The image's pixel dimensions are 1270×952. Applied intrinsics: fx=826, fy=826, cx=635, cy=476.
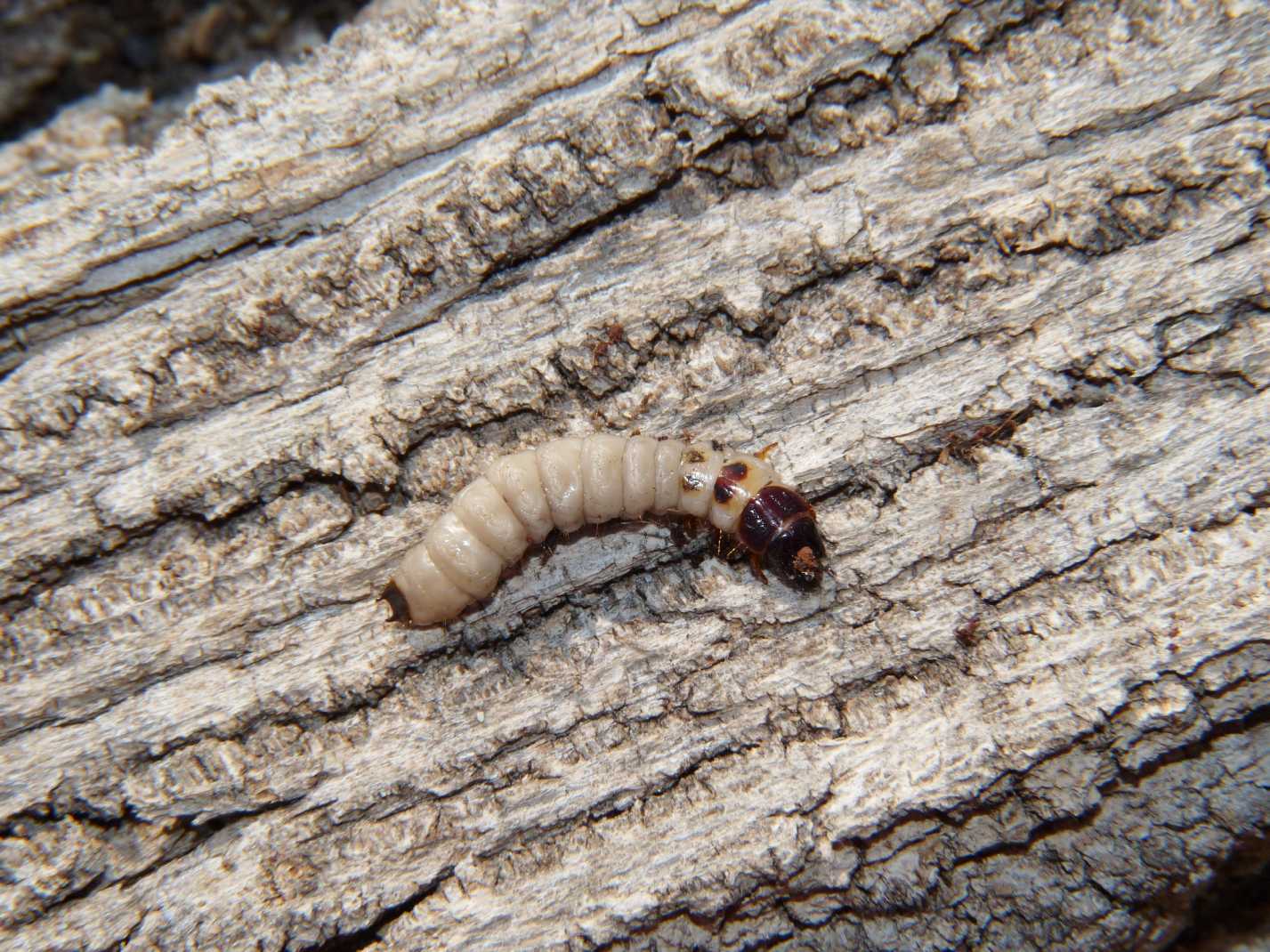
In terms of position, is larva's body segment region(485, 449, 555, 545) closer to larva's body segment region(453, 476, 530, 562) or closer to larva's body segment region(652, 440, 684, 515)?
larva's body segment region(453, 476, 530, 562)

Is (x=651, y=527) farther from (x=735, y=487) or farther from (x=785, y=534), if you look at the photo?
(x=785, y=534)

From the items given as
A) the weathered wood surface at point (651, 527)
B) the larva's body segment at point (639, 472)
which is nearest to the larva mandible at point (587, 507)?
the larva's body segment at point (639, 472)

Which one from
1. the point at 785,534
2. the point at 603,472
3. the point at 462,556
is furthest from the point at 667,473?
the point at 462,556

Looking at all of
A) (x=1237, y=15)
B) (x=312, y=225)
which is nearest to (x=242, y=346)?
(x=312, y=225)

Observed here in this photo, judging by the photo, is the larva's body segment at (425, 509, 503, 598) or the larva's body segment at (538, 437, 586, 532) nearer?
the larva's body segment at (425, 509, 503, 598)

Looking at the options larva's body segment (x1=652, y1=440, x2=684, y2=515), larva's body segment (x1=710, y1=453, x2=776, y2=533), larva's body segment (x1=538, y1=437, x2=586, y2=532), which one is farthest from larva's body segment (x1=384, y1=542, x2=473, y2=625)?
larva's body segment (x1=710, y1=453, x2=776, y2=533)

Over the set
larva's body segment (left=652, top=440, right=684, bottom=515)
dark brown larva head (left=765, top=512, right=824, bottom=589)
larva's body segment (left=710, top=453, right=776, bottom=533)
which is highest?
larva's body segment (left=652, top=440, right=684, bottom=515)

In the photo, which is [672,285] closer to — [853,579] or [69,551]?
[853,579]
